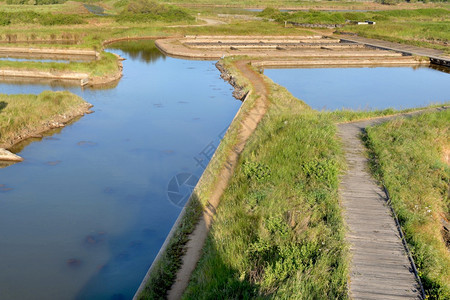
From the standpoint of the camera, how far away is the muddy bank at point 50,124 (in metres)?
19.1

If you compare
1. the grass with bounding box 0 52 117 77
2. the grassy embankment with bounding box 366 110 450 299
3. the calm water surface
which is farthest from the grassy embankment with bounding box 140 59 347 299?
the grass with bounding box 0 52 117 77

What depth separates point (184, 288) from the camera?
923 cm

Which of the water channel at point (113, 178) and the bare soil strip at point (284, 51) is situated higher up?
the bare soil strip at point (284, 51)

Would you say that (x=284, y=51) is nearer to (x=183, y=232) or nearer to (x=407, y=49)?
(x=407, y=49)

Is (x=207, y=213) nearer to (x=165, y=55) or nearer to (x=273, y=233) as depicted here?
(x=273, y=233)

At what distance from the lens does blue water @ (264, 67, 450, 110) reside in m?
27.6

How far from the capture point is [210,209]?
481 inches

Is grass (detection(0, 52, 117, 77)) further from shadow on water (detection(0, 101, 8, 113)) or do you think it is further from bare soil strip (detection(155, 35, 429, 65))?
bare soil strip (detection(155, 35, 429, 65))

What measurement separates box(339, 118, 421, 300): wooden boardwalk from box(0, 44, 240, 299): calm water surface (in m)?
6.06

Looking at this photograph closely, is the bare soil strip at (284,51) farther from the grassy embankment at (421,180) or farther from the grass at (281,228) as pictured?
the grass at (281,228)

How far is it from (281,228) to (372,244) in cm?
222

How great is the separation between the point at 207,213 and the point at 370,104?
1934 cm

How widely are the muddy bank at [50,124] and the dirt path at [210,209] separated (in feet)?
34.9

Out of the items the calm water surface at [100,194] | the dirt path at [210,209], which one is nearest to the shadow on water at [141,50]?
the calm water surface at [100,194]
